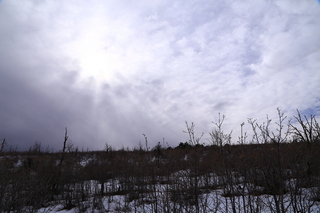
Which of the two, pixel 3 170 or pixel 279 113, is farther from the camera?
pixel 3 170

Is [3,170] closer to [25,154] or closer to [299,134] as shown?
[299,134]

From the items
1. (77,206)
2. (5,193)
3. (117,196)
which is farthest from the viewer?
(117,196)

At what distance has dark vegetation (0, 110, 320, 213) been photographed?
Result: 5.63 meters

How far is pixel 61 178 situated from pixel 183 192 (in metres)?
11.3

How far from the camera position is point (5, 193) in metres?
6.68

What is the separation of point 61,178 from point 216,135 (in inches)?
486

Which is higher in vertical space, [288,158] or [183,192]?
[288,158]

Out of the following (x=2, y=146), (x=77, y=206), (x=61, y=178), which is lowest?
(x=77, y=206)

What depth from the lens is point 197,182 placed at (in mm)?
7852

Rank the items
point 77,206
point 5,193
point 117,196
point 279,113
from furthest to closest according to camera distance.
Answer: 1. point 117,196
2. point 77,206
3. point 5,193
4. point 279,113

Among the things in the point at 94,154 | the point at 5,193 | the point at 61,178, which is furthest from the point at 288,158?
the point at 94,154

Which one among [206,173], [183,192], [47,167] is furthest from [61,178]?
[183,192]

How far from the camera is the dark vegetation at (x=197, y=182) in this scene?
563 cm

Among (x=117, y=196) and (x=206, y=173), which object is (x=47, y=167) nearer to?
(x=117, y=196)
